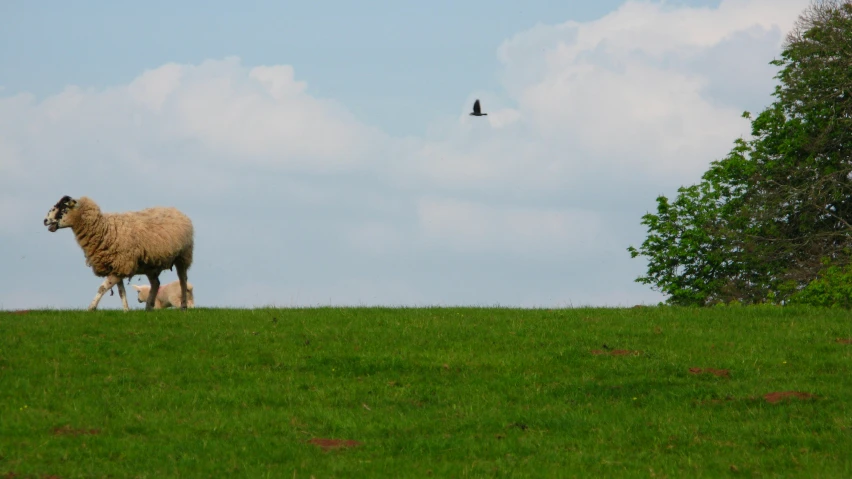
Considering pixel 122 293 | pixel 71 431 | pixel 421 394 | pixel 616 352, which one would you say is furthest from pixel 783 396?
pixel 122 293

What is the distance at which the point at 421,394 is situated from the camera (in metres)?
16.5

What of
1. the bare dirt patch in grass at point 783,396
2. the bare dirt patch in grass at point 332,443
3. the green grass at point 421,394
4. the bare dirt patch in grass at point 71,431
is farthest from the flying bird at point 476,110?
the bare dirt patch in grass at point 71,431

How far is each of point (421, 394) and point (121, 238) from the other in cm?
1232

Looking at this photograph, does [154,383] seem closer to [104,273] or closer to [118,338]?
[118,338]

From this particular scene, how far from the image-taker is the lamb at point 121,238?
981 inches

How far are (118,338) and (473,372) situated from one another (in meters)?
8.09

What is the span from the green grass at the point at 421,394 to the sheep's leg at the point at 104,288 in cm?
128

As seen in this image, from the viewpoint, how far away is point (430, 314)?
2356 centimetres

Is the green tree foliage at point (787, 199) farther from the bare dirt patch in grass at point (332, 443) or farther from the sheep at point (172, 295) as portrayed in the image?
the bare dirt patch in grass at point (332, 443)

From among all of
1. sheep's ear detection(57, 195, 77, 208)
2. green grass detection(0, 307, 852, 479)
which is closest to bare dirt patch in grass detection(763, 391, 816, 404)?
green grass detection(0, 307, 852, 479)

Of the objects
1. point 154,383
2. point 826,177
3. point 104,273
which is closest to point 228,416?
point 154,383

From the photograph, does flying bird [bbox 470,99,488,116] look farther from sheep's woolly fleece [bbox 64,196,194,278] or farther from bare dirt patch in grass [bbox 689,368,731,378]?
bare dirt patch in grass [bbox 689,368,731,378]

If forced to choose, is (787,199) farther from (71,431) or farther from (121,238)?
(71,431)

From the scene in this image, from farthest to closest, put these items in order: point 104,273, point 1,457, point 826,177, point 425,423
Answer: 1. point 826,177
2. point 104,273
3. point 425,423
4. point 1,457
